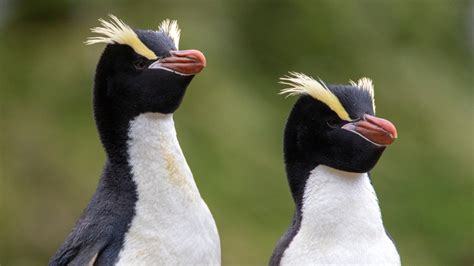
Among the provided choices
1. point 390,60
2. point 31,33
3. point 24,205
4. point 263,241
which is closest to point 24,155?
point 24,205

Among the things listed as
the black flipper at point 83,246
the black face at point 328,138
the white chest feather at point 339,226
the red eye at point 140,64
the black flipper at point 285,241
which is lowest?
the black flipper at point 83,246

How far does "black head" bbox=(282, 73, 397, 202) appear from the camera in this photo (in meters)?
3.02

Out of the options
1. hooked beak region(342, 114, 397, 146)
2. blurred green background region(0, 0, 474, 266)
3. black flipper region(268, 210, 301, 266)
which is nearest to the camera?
hooked beak region(342, 114, 397, 146)

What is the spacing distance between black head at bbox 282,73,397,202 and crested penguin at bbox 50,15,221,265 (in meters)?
0.30

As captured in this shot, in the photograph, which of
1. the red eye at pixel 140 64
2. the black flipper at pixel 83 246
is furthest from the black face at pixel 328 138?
the black flipper at pixel 83 246

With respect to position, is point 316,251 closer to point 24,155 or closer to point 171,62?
point 171,62

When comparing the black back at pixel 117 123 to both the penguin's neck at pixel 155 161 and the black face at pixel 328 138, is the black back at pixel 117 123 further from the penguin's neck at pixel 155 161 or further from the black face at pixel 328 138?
the black face at pixel 328 138

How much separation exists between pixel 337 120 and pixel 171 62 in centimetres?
47

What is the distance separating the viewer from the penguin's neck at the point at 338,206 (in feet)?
10.0

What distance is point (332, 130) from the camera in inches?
121

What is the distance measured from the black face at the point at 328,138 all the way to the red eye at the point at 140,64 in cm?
42

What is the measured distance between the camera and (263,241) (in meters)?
5.75

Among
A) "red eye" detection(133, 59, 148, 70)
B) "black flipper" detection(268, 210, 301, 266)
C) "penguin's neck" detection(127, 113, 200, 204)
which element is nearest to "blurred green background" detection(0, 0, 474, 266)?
"black flipper" detection(268, 210, 301, 266)

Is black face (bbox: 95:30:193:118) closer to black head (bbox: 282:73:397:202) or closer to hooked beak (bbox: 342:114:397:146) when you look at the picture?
black head (bbox: 282:73:397:202)
